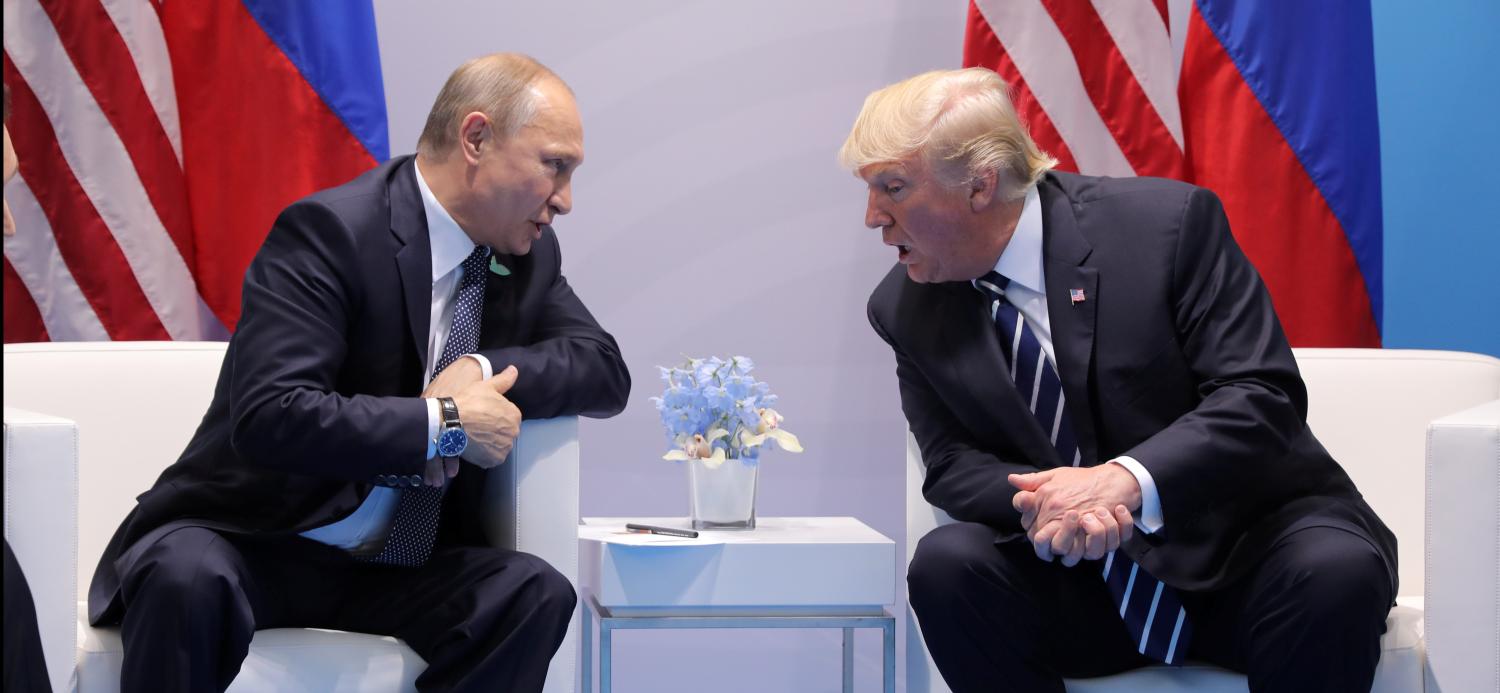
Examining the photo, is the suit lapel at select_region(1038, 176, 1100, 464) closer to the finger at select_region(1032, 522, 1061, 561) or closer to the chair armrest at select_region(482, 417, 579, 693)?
the finger at select_region(1032, 522, 1061, 561)

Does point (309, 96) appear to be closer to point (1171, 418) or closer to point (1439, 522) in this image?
point (1171, 418)

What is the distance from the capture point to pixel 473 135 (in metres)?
2.38

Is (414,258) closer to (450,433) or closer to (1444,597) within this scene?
(450,433)

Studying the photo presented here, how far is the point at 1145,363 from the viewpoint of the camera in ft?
7.35

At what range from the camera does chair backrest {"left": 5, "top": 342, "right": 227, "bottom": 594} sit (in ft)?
8.48


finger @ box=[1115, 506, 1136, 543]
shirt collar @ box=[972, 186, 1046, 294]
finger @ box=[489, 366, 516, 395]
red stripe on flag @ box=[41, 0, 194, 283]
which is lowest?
finger @ box=[1115, 506, 1136, 543]

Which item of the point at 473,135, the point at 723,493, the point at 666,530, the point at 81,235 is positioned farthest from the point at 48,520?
the point at 81,235

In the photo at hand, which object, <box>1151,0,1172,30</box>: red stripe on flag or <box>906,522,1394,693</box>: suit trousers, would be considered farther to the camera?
<box>1151,0,1172,30</box>: red stripe on flag

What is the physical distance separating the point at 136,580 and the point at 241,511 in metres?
0.24

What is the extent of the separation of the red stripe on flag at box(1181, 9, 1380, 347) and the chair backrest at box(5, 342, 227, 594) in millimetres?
2221

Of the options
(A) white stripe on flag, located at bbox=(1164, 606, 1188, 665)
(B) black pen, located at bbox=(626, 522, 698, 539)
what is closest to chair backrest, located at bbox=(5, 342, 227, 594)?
(B) black pen, located at bbox=(626, 522, 698, 539)

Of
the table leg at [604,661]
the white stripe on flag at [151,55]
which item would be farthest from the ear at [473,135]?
the white stripe on flag at [151,55]

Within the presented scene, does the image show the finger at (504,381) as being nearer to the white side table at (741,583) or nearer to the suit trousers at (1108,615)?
the white side table at (741,583)

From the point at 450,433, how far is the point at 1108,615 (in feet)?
3.35
